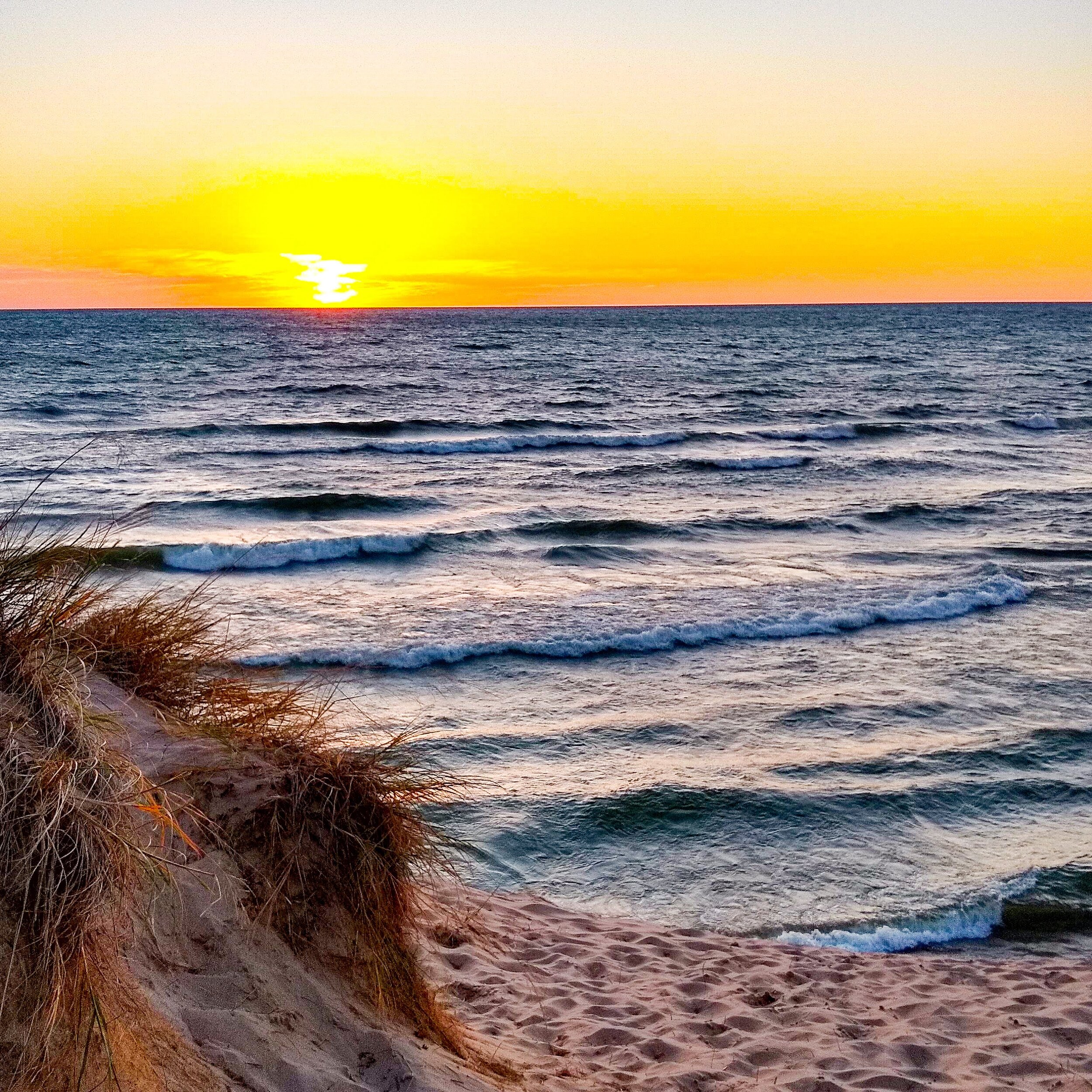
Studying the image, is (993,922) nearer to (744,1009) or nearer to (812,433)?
(744,1009)

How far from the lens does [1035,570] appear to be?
52.7 ft

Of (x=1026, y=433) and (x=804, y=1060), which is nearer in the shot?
(x=804, y=1060)

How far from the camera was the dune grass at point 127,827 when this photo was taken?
263 centimetres

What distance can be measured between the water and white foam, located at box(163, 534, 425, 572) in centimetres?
7

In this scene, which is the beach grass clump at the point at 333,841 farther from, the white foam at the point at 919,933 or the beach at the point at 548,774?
the white foam at the point at 919,933

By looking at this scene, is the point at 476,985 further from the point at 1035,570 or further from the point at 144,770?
the point at 1035,570

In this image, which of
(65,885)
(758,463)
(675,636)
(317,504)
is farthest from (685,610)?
(758,463)

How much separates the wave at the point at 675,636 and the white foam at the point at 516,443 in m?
16.3

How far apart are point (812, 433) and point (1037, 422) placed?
27.9 feet

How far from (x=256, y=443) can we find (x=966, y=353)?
5393 cm

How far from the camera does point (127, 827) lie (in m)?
2.97

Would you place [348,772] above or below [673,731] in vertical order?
above

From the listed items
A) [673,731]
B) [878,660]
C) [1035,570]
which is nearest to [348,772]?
[673,731]

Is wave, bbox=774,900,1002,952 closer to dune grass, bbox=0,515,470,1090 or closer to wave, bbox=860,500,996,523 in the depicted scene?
dune grass, bbox=0,515,470,1090
